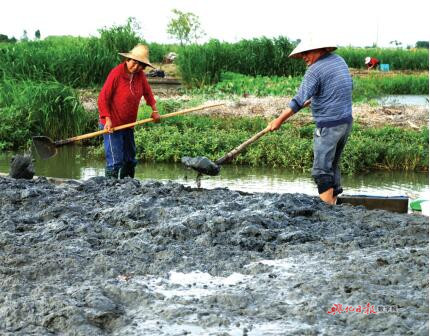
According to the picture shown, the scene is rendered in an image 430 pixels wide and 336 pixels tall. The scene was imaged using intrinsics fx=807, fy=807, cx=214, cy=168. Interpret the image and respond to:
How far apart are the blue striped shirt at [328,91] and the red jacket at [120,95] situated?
186cm

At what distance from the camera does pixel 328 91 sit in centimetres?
676

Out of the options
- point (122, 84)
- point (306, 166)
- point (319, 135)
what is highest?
point (122, 84)

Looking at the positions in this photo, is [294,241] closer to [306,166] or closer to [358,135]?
[306,166]

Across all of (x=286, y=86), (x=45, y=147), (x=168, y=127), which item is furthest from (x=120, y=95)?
(x=286, y=86)

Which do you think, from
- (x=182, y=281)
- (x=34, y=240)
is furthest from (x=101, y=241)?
(x=182, y=281)

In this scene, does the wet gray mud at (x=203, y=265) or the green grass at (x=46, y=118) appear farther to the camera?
the green grass at (x=46, y=118)

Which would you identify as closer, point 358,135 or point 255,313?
point 255,313

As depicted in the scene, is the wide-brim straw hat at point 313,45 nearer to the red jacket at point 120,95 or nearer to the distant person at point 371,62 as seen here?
the red jacket at point 120,95

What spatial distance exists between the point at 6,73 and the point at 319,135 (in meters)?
11.4

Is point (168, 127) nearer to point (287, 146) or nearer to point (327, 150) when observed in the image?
point (287, 146)

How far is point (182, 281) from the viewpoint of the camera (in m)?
4.80

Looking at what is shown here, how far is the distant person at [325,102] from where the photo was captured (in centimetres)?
671

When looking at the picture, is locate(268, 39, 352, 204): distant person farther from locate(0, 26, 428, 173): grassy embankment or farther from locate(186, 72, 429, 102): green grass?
locate(186, 72, 429, 102): green grass

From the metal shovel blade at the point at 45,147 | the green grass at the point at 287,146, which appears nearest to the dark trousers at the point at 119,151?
the metal shovel blade at the point at 45,147
